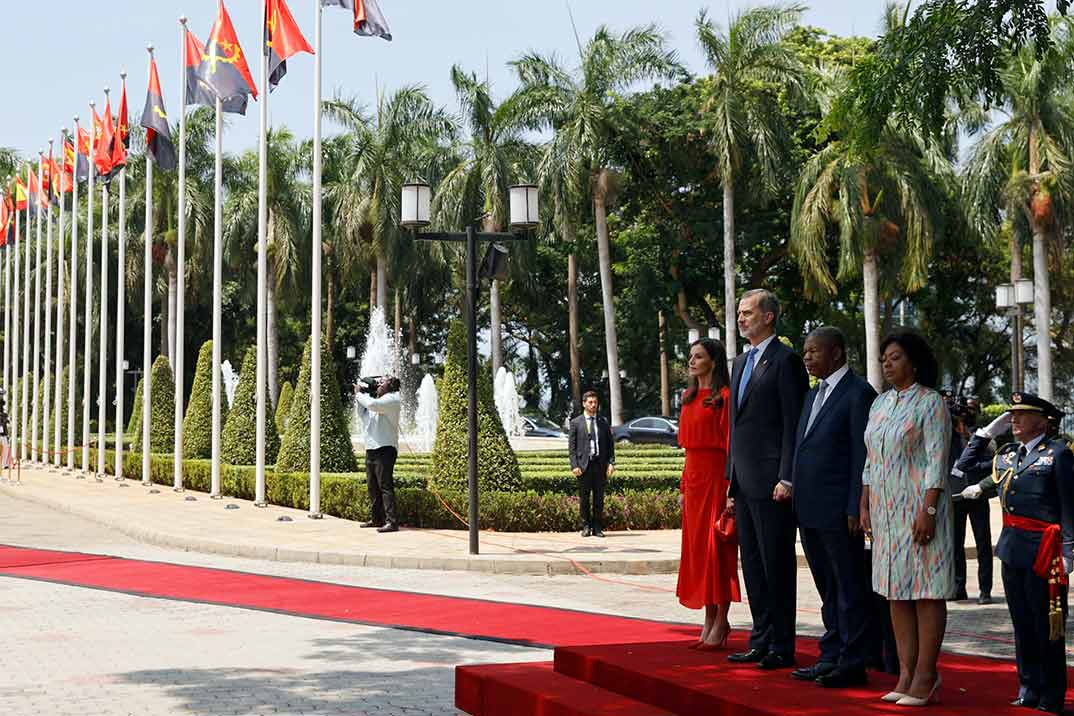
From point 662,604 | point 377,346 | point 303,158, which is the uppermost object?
point 303,158

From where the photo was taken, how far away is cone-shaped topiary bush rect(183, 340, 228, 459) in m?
30.8

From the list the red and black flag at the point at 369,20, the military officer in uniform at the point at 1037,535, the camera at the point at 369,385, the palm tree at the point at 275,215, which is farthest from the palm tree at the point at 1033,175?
the military officer in uniform at the point at 1037,535

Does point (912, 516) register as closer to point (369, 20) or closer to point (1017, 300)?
point (369, 20)

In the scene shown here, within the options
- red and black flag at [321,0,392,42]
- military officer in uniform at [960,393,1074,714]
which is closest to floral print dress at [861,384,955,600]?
military officer in uniform at [960,393,1074,714]

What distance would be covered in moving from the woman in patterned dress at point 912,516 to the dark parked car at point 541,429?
2201 inches

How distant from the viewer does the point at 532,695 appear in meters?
6.50

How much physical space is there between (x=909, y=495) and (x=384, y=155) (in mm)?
44316

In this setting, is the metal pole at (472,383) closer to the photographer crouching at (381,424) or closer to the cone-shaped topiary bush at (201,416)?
the photographer crouching at (381,424)

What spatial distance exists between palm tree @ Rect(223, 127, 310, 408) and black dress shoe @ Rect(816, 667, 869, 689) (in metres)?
46.2

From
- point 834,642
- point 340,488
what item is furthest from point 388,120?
point 834,642

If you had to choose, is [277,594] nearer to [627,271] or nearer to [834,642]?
[834,642]

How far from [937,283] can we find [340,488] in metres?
34.2

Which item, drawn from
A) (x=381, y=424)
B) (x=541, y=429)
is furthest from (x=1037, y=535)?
(x=541, y=429)

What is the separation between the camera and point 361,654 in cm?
915
